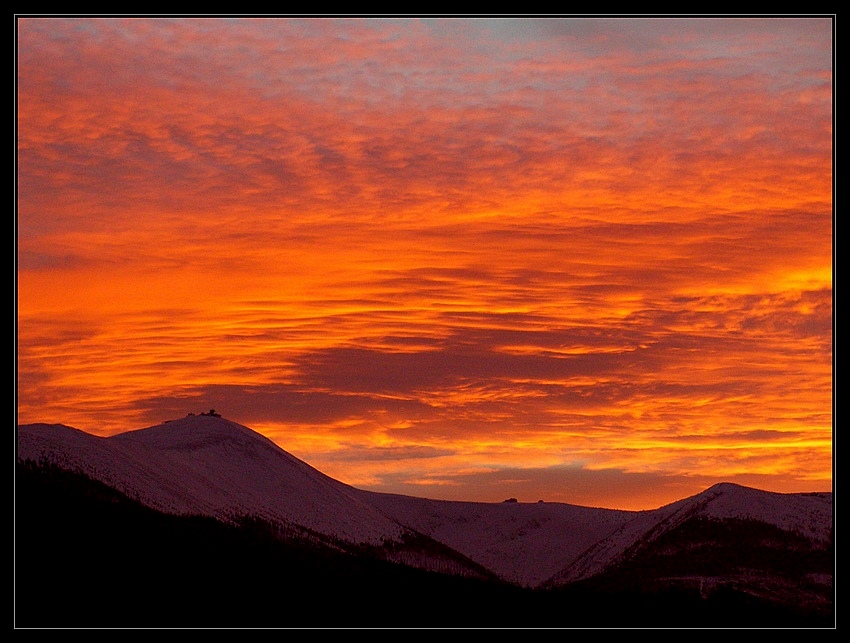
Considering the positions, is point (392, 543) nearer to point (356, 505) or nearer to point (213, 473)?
point (356, 505)

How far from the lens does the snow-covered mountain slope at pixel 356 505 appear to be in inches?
1829

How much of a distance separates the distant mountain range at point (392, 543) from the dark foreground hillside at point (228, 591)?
0.32 ft

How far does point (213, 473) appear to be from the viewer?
56.8m

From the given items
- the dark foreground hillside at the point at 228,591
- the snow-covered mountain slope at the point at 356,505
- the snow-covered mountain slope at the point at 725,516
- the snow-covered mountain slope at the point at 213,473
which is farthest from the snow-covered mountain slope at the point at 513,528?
the dark foreground hillside at the point at 228,591

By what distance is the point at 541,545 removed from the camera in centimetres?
6706

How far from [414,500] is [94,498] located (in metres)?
38.6

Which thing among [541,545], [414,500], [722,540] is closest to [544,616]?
[722,540]

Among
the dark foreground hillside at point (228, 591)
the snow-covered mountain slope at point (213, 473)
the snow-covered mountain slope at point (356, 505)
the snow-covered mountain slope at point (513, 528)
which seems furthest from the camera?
the snow-covered mountain slope at point (513, 528)

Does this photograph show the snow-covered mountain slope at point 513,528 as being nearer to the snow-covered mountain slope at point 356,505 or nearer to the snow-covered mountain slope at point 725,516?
the snow-covered mountain slope at point 356,505

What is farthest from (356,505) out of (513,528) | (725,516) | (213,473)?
(725,516)

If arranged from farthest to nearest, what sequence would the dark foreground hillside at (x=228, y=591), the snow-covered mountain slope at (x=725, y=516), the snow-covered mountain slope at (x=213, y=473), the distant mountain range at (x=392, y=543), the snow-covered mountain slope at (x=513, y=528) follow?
the snow-covered mountain slope at (x=513, y=528) < the snow-covered mountain slope at (x=725, y=516) < the snow-covered mountain slope at (x=213, y=473) < the distant mountain range at (x=392, y=543) < the dark foreground hillside at (x=228, y=591)

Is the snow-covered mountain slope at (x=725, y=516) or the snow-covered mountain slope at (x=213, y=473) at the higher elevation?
the snow-covered mountain slope at (x=213, y=473)

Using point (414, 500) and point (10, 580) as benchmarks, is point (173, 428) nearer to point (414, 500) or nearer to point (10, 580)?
point (414, 500)

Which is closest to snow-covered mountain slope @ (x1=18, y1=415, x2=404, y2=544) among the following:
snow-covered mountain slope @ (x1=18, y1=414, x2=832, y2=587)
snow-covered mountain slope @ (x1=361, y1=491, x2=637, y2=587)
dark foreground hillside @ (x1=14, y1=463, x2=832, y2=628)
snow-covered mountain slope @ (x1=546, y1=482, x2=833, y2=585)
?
snow-covered mountain slope @ (x1=18, y1=414, x2=832, y2=587)
